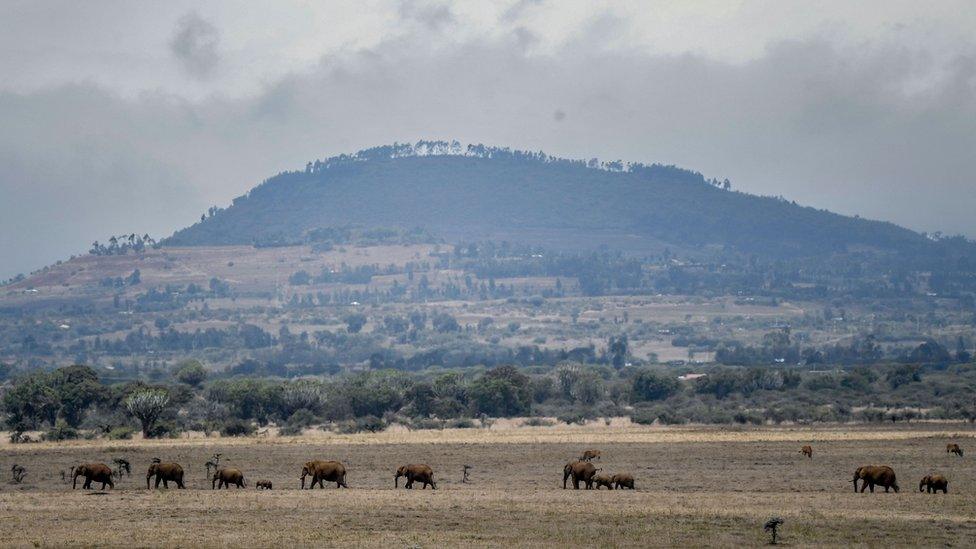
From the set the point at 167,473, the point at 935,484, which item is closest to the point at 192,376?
the point at 167,473

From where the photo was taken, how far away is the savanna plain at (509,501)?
3020 cm

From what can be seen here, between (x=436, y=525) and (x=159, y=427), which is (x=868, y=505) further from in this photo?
(x=159, y=427)

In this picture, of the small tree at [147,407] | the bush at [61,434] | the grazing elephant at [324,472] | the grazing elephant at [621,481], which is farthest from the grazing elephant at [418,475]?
the small tree at [147,407]

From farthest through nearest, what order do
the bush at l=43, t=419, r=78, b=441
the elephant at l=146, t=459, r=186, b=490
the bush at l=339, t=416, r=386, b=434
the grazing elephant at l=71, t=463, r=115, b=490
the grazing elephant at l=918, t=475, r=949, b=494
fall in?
the bush at l=339, t=416, r=386, b=434 < the bush at l=43, t=419, r=78, b=441 < the elephant at l=146, t=459, r=186, b=490 < the grazing elephant at l=71, t=463, r=115, b=490 < the grazing elephant at l=918, t=475, r=949, b=494

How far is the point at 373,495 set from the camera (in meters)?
37.9

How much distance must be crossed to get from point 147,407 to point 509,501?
42.2 metres

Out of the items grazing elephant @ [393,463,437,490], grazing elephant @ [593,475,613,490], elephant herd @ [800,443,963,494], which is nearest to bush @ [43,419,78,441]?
grazing elephant @ [393,463,437,490]

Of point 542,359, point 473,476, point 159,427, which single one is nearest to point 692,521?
point 473,476

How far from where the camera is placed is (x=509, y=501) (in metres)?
36.5

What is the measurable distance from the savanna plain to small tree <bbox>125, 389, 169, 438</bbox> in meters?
13.6

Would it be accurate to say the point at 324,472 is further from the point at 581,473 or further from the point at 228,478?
the point at 581,473

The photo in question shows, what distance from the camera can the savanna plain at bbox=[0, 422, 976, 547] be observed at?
99.1 feet

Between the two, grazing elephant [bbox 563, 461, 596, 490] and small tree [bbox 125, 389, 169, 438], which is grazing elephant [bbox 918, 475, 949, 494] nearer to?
grazing elephant [bbox 563, 461, 596, 490]

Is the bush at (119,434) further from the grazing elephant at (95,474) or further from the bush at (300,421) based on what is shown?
the grazing elephant at (95,474)
